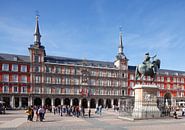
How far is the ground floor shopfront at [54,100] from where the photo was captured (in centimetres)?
6612

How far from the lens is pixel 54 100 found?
70.8 m

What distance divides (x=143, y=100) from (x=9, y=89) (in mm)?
49750

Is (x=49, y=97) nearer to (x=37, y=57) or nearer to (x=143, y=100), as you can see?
(x=37, y=57)

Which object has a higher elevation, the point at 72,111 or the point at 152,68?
the point at 152,68

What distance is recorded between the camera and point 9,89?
217 feet

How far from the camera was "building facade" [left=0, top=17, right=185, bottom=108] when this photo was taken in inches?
2640

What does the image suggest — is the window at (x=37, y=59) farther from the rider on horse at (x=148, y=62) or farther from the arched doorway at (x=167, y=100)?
the rider on horse at (x=148, y=62)

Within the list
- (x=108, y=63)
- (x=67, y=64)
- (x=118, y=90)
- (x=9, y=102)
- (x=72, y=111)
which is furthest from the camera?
(x=108, y=63)

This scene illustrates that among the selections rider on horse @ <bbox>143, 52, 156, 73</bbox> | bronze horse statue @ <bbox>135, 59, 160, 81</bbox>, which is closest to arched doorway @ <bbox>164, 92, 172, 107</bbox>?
bronze horse statue @ <bbox>135, 59, 160, 81</bbox>

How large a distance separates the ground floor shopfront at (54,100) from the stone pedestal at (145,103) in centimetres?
4273

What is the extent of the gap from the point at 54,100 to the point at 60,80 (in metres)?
6.07

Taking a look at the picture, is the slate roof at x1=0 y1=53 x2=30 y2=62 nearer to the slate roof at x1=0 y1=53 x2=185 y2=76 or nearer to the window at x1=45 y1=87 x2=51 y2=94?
the slate roof at x1=0 y1=53 x2=185 y2=76

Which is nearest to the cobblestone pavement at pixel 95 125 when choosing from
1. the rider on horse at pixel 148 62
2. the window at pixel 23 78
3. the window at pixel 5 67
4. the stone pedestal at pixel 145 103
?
the stone pedestal at pixel 145 103

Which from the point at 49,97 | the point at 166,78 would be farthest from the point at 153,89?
the point at 166,78
